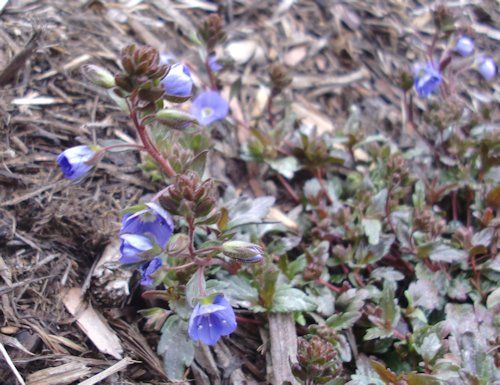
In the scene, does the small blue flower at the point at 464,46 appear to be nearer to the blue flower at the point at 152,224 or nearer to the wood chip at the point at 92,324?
the blue flower at the point at 152,224

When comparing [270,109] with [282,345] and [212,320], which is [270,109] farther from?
[212,320]

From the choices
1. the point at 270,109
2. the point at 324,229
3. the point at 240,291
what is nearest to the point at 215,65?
the point at 270,109

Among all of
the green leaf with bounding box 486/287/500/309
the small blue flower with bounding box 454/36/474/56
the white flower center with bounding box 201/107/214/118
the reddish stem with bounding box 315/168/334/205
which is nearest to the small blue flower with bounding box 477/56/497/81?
the small blue flower with bounding box 454/36/474/56

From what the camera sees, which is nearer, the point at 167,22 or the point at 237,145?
the point at 237,145

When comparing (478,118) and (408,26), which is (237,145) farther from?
(408,26)

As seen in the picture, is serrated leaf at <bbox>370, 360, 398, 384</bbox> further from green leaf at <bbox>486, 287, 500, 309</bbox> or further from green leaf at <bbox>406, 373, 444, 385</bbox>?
green leaf at <bbox>486, 287, 500, 309</bbox>

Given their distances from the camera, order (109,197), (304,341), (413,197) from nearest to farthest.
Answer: (304,341), (109,197), (413,197)

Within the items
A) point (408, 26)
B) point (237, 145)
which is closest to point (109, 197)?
point (237, 145)

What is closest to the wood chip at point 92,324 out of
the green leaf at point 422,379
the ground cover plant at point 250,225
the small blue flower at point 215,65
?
the ground cover plant at point 250,225
